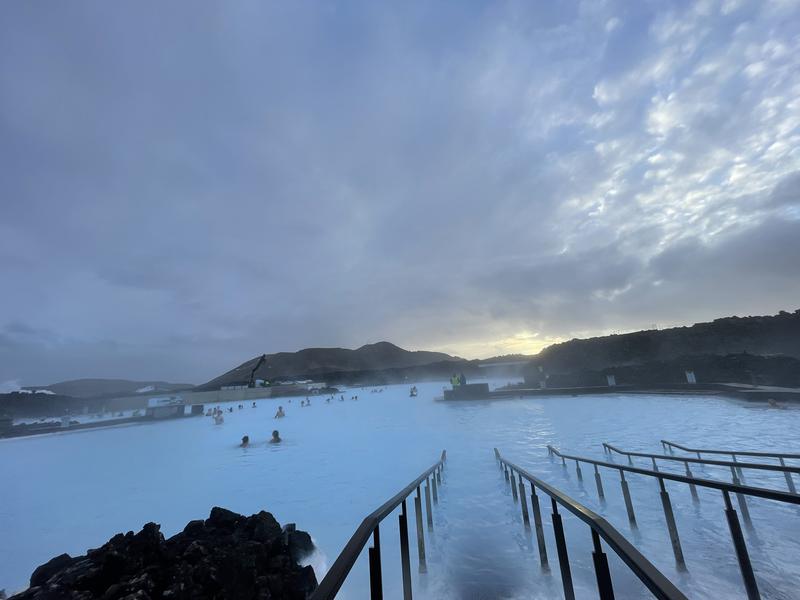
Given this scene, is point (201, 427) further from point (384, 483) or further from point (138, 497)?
point (384, 483)

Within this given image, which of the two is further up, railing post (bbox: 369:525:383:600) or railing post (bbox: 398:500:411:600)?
railing post (bbox: 369:525:383:600)

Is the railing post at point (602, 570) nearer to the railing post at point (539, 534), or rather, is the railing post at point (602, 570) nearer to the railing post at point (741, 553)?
the railing post at point (741, 553)

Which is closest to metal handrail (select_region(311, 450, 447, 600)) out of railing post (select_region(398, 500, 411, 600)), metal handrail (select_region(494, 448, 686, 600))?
railing post (select_region(398, 500, 411, 600))

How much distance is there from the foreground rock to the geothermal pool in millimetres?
975

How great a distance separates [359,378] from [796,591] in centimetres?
13785

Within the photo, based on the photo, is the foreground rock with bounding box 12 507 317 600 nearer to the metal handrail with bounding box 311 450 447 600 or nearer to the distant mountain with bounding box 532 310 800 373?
the metal handrail with bounding box 311 450 447 600

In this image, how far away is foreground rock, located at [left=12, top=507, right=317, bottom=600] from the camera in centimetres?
407

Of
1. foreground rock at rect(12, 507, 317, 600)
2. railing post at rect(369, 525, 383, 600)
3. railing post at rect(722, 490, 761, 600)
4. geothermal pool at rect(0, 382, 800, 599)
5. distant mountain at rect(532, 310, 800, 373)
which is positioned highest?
distant mountain at rect(532, 310, 800, 373)

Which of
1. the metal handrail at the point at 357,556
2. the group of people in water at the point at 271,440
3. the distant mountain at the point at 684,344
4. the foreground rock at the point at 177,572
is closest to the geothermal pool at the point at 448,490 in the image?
the group of people in water at the point at 271,440

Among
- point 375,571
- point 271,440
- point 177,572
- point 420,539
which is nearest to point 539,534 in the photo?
point 420,539

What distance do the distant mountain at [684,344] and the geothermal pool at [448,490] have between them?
43.8 m

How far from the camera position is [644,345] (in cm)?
6894

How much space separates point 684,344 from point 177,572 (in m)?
78.2

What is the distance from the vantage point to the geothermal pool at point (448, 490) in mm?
4383
